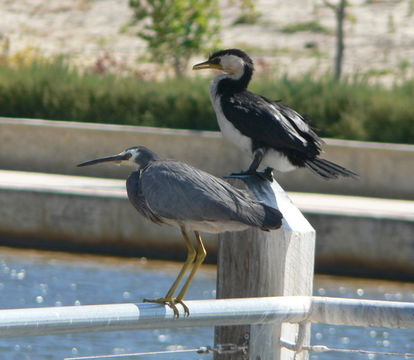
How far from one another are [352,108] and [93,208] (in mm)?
6767

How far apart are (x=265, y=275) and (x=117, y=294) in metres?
8.38

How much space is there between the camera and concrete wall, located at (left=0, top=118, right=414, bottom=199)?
17.0 m

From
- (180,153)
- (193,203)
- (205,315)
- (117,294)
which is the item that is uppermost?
(193,203)

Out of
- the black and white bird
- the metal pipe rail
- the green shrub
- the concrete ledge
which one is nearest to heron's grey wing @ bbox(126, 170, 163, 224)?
the metal pipe rail

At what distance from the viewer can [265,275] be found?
383cm

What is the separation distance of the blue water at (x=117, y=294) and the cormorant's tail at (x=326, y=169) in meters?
3.87

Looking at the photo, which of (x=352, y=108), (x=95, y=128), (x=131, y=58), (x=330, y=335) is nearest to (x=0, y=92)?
(x=95, y=128)

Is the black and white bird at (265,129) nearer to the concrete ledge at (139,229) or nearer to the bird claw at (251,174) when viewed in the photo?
the bird claw at (251,174)

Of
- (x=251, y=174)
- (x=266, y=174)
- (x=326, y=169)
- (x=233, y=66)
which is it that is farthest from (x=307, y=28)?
(x=251, y=174)

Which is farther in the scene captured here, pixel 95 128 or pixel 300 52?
pixel 300 52

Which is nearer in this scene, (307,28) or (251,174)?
(251,174)

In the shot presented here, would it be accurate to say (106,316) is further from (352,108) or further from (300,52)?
(300,52)

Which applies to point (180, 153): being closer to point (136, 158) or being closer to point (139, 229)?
point (139, 229)

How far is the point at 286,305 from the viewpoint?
3631 millimetres
